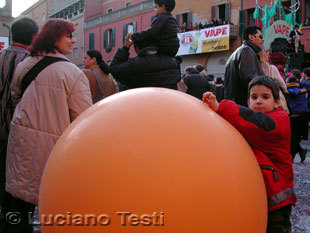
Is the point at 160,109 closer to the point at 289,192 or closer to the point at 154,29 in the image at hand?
the point at 289,192

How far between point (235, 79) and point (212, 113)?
2144 mm

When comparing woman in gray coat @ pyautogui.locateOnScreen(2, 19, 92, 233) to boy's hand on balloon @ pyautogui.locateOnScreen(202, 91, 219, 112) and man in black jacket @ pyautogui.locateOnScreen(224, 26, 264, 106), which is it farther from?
man in black jacket @ pyautogui.locateOnScreen(224, 26, 264, 106)

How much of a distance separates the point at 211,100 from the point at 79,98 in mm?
1081

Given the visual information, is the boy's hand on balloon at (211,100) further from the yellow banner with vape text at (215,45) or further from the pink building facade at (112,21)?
the pink building facade at (112,21)

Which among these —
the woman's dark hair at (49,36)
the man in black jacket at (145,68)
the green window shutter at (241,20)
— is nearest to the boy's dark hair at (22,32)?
the woman's dark hair at (49,36)

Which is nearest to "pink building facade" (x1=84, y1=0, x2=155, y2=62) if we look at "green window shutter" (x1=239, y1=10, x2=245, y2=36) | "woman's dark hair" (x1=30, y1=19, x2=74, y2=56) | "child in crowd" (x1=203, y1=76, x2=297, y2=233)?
"green window shutter" (x1=239, y1=10, x2=245, y2=36)

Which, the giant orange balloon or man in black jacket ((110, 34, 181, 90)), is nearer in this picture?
the giant orange balloon

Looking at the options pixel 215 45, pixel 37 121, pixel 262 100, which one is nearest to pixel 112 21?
pixel 215 45

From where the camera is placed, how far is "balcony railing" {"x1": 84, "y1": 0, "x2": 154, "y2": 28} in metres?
30.6

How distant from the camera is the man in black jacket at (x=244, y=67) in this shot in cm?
357

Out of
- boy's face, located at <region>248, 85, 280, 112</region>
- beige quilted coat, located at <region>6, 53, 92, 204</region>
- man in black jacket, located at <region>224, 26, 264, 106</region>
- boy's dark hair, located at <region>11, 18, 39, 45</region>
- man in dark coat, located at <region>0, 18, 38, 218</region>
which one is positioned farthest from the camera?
man in black jacket, located at <region>224, 26, 264, 106</region>

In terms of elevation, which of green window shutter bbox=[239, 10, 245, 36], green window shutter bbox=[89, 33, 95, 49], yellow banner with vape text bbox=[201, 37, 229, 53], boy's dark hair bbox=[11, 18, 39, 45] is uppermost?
green window shutter bbox=[89, 33, 95, 49]

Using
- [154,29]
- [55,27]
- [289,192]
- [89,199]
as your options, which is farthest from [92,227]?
[154,29]

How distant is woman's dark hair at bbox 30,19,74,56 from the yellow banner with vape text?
21965 mm
